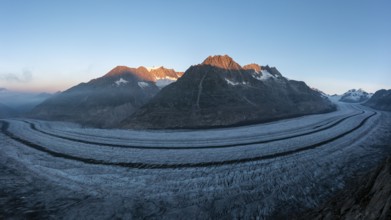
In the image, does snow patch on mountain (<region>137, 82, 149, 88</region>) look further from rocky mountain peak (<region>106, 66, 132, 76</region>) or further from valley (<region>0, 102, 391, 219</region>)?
valley (<region>0, 102, 391, 219</region>)

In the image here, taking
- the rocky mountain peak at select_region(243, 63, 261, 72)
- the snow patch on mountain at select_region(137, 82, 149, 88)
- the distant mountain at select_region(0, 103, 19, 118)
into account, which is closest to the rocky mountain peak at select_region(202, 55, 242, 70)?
the rocky mountain peak at select_region(243, 63, 261, 72)

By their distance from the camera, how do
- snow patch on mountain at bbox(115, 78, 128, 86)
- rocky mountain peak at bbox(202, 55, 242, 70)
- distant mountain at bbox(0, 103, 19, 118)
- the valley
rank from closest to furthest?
1. the valley
2. rocky mountain peak at bbox(202, 55, 242, 70)
3. distant mountain at bbox(0, 103, 19, 118)
4. snow patch on mountain at bbox(115, 78, 128, 86)

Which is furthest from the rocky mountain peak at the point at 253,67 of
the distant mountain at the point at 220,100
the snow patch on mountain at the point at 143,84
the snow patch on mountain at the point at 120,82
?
the snow patch on mountain at the point at 120,82

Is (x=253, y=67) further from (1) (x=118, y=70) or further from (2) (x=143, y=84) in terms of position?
(1) (x=118, y=70)

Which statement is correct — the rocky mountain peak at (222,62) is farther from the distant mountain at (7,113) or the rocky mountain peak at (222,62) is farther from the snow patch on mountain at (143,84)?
the distant mountain at (7,113)

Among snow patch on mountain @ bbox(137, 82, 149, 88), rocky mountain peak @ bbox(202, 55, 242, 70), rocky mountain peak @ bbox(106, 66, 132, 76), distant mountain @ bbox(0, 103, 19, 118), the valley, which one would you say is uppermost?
rocky mountain peak @ bbox(106, 66, 132, 76)

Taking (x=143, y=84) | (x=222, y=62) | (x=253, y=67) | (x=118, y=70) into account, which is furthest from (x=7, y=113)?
(x=253, y=67)

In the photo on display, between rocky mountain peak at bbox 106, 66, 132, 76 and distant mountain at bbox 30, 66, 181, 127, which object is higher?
rocky mountain peak at bbox 106, 66, 132, 76
